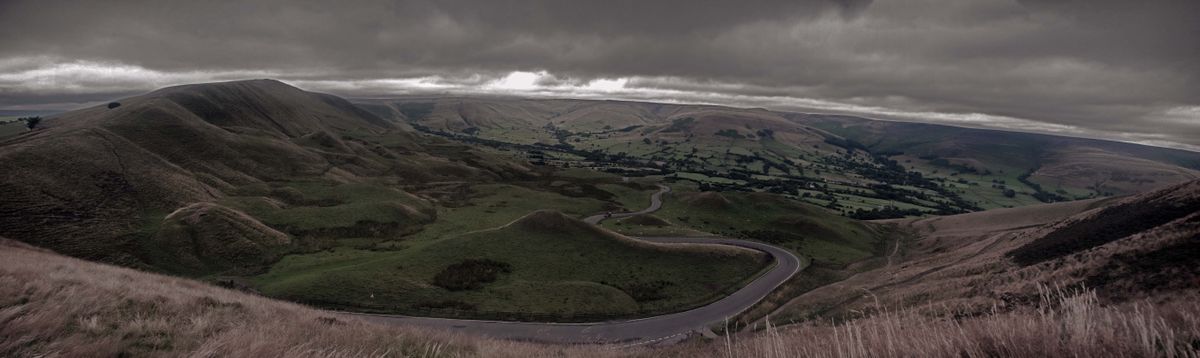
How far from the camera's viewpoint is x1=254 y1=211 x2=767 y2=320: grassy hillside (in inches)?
1928

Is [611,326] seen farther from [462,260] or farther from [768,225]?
[768,225]

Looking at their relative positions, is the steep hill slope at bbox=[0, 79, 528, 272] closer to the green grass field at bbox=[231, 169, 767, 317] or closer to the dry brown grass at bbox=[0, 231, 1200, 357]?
the green grass field at bbox=[231, 169, 767, 317]

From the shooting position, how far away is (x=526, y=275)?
196 feet

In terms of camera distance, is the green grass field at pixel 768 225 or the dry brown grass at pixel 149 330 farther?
the green grass field at pixel 768 225

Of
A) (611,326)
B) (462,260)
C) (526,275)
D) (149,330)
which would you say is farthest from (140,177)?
(149,330)

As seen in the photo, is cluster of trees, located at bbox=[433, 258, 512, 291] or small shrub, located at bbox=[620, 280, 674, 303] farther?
small shrub, located at bbox=[620, 280, 674, 303]

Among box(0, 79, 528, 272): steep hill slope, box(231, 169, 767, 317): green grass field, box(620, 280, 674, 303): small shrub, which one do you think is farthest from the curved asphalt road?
box(0, 79, 528, 272): steep hill slope

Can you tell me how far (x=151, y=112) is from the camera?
125 meters

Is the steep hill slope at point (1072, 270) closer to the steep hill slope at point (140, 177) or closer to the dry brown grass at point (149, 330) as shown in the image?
the dry brown grass at point (149, 330)

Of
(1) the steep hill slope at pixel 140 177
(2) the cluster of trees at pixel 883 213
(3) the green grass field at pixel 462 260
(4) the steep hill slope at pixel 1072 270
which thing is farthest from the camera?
(2) the cluster of trees at pixel 883 213

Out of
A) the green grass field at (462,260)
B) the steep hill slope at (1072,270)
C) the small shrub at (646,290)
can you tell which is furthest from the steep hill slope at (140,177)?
the steep hill slope at (1072,270)

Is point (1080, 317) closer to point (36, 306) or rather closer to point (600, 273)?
point (36, 306)

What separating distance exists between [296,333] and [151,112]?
549ft

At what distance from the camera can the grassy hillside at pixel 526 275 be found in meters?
49.0
